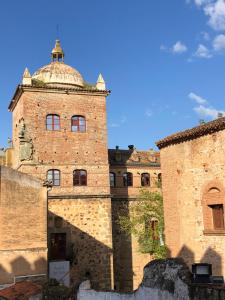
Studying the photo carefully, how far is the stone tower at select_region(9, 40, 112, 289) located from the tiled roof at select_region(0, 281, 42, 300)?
44.5ft

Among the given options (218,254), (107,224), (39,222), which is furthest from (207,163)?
(107,224)

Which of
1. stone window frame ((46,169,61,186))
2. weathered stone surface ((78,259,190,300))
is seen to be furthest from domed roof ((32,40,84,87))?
weathered stone surface ((78,259,190,300))

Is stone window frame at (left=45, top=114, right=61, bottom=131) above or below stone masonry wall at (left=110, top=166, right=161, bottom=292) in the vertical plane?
above

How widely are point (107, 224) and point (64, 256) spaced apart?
371 centimetres

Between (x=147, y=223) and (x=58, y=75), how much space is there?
12852 mm

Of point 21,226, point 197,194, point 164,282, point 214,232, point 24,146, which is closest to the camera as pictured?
point 164,282

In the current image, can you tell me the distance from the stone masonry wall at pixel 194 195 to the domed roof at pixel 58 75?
13.3 m

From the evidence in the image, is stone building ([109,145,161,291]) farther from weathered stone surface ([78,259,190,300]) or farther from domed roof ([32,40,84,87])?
weathered stone surface ([78,259,190,300])

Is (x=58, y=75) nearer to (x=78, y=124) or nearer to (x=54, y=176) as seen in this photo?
(x=78, y=124)

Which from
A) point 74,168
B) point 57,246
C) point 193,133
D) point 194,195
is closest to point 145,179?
point 74,168

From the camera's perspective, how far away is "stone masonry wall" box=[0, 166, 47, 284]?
18516 millimetres

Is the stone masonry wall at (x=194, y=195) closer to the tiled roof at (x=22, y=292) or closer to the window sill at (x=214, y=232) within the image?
the window sill at (x=214, y=232)

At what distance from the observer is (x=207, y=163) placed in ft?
60.6

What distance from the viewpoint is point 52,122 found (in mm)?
30594
